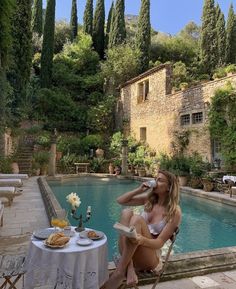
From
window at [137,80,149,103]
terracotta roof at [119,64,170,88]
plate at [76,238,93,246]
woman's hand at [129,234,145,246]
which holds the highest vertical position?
terracotta roof at [119,64,170,88]

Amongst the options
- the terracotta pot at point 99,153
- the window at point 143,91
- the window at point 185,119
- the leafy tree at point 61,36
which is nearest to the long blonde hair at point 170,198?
the window at point 185,119

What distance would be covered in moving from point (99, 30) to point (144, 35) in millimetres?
6446

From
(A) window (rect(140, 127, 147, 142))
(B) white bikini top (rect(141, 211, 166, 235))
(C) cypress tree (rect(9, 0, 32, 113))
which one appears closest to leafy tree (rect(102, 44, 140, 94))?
(A) window (rect(140, 127, 147, 142))

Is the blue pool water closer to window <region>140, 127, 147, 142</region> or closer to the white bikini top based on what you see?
the white bikini top

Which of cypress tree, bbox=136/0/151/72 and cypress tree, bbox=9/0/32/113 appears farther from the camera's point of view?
cypress tree, bbox=136/0/151/72

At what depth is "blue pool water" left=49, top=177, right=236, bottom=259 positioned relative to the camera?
5480mm

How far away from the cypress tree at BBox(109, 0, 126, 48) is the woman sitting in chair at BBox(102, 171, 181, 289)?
21630 mm

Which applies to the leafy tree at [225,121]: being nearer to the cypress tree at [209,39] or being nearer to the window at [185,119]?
the window at [185,119]

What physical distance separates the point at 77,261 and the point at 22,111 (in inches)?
609

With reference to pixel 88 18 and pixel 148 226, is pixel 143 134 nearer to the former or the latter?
pixel 88 18

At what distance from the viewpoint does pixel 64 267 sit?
230cm

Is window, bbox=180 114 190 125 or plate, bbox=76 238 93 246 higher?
window, bbox=180 114 190 125

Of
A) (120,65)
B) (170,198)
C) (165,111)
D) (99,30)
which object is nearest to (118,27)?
(99,30)

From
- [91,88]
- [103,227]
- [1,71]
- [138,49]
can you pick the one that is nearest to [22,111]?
[1,71]
